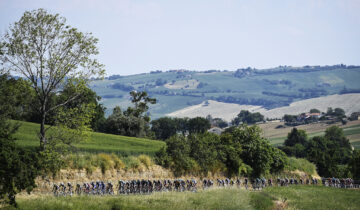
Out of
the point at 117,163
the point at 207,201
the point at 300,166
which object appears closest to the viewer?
the point at 207,201

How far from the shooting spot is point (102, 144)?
6228 cm

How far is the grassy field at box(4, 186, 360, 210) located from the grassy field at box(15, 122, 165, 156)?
15.5 metres

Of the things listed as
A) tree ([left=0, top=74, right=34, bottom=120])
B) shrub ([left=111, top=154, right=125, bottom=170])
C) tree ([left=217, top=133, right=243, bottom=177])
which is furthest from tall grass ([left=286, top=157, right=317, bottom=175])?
tree ([left=0, top=74, right=34, bottom=120])

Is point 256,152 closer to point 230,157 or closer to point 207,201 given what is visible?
point 230,157

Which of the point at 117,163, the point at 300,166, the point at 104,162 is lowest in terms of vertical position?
the point at 300,166

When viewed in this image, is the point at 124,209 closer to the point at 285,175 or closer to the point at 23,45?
the point at 23,45

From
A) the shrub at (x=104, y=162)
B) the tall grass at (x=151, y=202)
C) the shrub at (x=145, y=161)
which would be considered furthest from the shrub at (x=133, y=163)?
the tall grass at (x=151, y=202)

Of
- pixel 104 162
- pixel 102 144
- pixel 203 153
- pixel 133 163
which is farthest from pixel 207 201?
pixel 102 144

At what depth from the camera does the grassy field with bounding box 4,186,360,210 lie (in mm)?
31812

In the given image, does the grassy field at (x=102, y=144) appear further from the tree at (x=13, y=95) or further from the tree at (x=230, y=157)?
the tree at (x=230, y=157)

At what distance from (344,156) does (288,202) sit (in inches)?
5298

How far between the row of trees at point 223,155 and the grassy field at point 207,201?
1205cm

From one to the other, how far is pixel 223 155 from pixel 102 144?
55.1ft

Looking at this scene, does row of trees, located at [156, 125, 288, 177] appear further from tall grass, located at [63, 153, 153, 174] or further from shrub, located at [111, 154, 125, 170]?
shrub, located at [111, 154, 125, 170]
